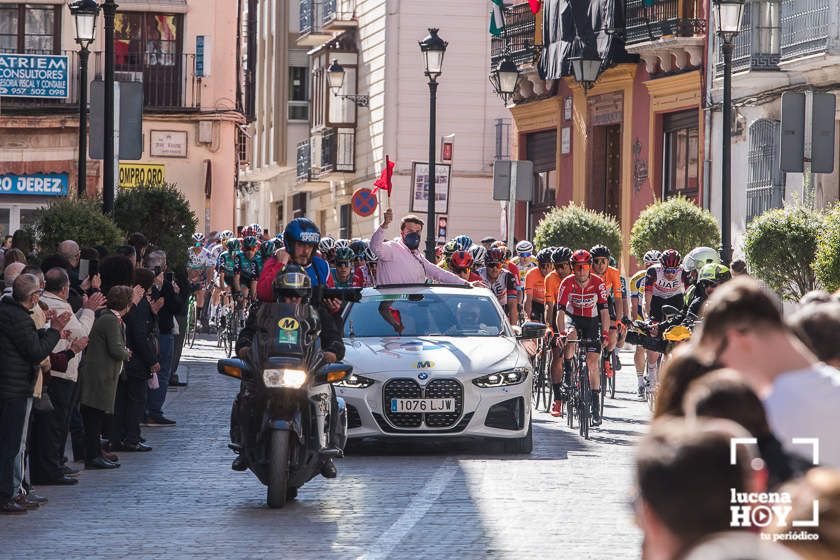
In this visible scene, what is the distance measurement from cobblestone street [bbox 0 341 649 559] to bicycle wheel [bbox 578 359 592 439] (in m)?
0.26

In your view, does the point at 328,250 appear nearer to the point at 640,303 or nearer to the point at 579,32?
the point at 640,303

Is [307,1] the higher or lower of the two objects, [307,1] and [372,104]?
the higher

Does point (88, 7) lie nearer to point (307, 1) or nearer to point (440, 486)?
point (440, 486)

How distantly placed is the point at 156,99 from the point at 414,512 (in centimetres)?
3876

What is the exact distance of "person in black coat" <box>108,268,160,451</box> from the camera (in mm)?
17141

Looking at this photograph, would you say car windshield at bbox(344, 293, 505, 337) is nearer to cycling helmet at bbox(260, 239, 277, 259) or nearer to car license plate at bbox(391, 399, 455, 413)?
car license plate at bbox(391, 399, 455, 413)

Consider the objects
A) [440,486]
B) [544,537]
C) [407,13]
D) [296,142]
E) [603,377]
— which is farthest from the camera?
[296,142]

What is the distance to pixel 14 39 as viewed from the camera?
50.2 m

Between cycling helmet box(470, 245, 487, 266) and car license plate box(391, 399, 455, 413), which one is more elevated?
cycling helmet box(470, 245, 487, 266)

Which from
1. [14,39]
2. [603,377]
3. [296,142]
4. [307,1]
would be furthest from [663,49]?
[296,142]

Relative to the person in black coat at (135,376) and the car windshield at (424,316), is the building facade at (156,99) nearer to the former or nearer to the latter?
the car windshield at (424,316)

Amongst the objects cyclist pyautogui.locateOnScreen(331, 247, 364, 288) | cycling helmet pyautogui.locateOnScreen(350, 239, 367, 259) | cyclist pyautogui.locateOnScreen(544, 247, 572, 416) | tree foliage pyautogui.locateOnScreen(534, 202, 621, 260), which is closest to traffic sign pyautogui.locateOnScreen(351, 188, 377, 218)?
tree foliage pyautogui.locateOnScreen(534, 202, 621, 260)

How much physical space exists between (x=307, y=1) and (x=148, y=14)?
16466 mm

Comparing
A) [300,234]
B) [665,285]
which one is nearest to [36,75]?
[665,285]
